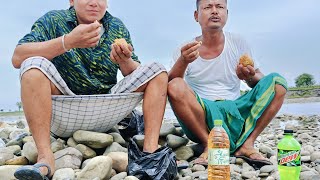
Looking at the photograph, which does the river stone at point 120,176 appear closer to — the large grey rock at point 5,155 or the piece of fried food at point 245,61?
the large grey rock at point 5,155

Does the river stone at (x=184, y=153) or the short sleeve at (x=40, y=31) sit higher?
the short sleeve at (x=40, y=31)

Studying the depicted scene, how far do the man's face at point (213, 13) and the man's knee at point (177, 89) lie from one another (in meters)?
0.83

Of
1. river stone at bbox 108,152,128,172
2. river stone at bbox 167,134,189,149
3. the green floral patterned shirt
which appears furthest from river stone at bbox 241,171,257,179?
the green floral patterned shirt

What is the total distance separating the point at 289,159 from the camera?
320 centimetres

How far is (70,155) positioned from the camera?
3.59 meters

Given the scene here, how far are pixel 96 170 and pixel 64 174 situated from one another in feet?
0.87

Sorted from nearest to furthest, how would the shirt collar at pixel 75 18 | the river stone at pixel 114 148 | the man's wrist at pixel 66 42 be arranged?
the man's wrist at pixel 66 42, the river stone at pixel 114 148, the shirt collar at pixel 75 18

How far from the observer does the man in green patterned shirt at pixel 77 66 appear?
132 inches

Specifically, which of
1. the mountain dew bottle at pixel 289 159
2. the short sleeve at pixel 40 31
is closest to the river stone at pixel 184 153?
the mountain dew bottle at pixel 289 159

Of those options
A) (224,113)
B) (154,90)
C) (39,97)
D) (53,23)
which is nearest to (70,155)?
(39,97)

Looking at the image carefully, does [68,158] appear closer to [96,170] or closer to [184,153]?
[96,170]

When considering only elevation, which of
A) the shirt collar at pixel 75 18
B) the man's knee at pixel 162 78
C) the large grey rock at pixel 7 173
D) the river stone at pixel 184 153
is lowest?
the river stone at pixel 184 153

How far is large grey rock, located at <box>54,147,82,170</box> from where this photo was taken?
11.5 feet

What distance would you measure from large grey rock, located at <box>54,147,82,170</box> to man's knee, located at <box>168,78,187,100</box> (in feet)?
3.40
